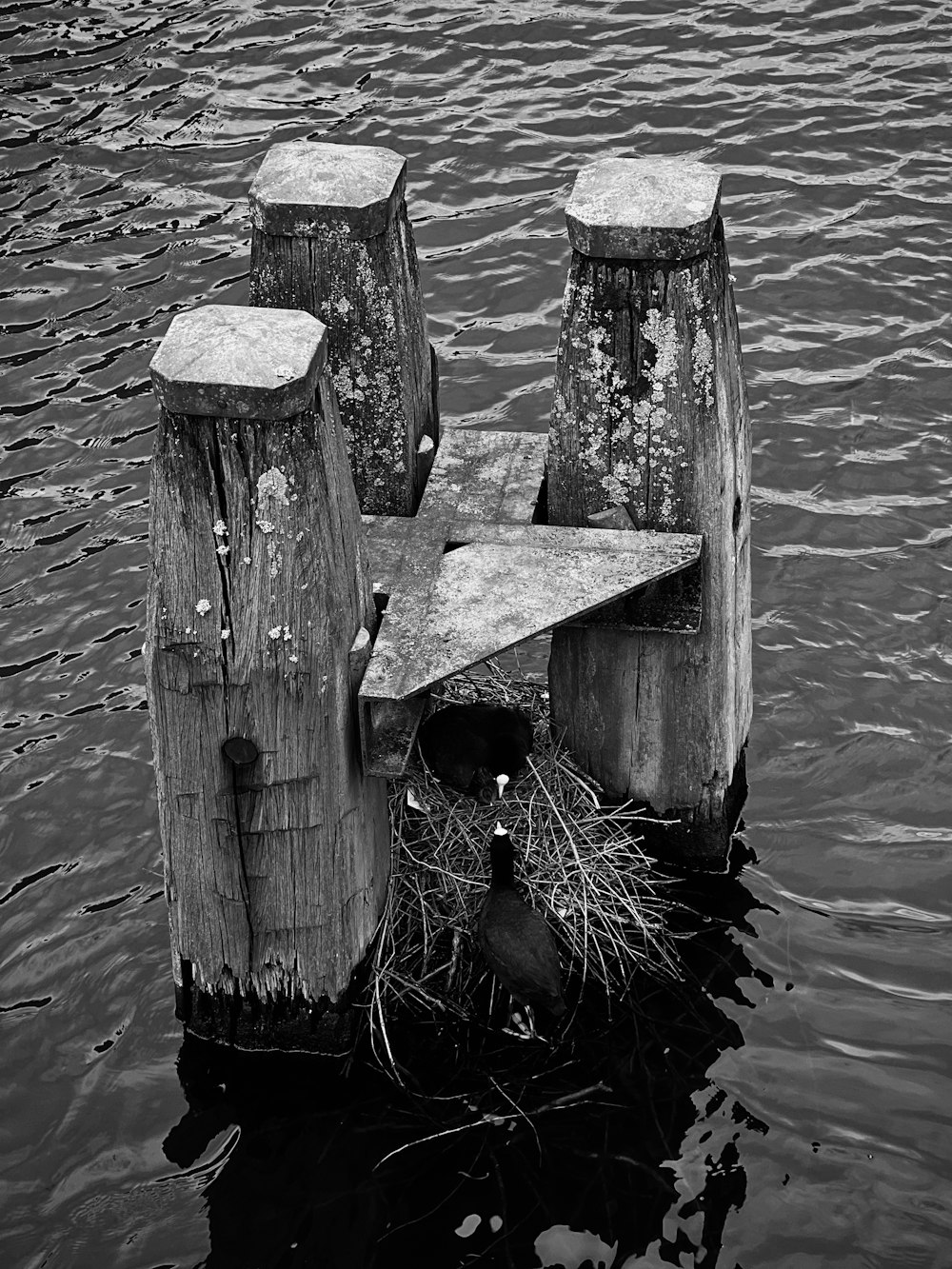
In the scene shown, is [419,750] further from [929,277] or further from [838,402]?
[929,277]

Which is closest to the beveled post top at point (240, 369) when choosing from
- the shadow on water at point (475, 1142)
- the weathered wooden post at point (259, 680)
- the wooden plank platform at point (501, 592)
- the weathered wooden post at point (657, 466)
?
the weathered wooden post at point (259, 680)

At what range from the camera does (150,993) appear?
5969 mm

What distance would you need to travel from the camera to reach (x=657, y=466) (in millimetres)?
5219

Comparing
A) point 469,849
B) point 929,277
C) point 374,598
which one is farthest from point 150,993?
point 929,277

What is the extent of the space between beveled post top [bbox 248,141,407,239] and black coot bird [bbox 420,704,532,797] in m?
1.77

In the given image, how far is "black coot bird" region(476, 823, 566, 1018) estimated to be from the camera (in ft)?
17.0

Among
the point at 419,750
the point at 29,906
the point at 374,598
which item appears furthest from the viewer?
the point at 29,906

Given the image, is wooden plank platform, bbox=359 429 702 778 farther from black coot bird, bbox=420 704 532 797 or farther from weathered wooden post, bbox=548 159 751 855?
black coot bird, bbox=420 704 532 797

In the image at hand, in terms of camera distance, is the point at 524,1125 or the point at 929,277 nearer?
the point at 524,1125

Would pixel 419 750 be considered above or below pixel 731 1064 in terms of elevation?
above

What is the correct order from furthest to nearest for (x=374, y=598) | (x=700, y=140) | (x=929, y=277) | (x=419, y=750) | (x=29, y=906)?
(x=700, y=140)
(x=929, y=277)
(x=29, y=906)
(x=419, y=750)
(x=374, y=598)

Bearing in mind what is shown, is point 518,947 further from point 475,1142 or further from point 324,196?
point 324,196

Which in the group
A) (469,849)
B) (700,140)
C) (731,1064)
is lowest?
(731,1064)

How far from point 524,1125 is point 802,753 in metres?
2.35
